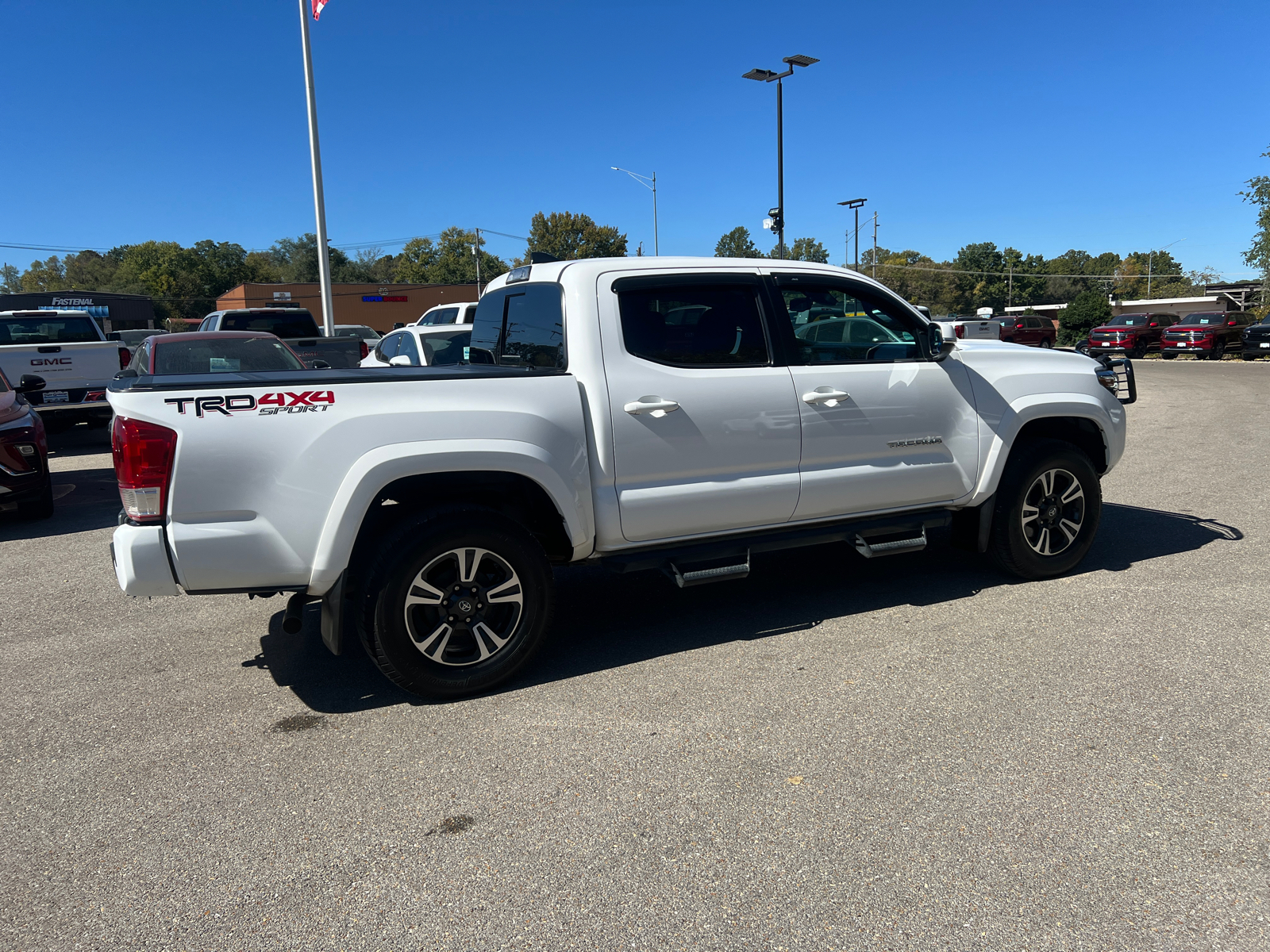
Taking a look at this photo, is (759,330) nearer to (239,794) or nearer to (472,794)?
(472,794)

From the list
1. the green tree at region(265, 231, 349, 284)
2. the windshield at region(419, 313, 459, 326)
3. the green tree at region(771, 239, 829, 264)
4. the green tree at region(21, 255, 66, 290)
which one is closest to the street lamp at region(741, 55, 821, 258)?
the windshield at region(419, 313, 459, 326)

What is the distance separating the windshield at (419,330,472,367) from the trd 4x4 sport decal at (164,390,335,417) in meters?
8.21

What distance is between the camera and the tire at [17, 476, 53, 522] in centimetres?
826

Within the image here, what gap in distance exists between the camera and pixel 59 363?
12570 mm

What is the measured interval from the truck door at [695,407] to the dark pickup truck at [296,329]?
10622mm

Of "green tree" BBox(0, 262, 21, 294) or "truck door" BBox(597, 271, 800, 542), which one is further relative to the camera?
"green tree" BBox(0, 262, 21, 294)

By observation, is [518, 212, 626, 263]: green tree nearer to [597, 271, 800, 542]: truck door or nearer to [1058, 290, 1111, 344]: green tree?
[1058, 290, 1111, 344]: green tree

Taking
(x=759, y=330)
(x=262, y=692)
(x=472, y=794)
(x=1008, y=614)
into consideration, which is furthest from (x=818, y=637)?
(x=262, y=692)

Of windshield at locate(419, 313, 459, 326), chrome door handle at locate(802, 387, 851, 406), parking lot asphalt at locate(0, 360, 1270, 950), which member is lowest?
parking lot asphalt at locate(0, 360, 1270, 950)

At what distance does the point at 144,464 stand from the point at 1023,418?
4668 millimetres

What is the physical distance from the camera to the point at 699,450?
445 centimetres

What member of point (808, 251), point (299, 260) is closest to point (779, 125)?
point (808, 251)

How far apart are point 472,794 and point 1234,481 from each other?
8.44 m

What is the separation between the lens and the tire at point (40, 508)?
826cm
